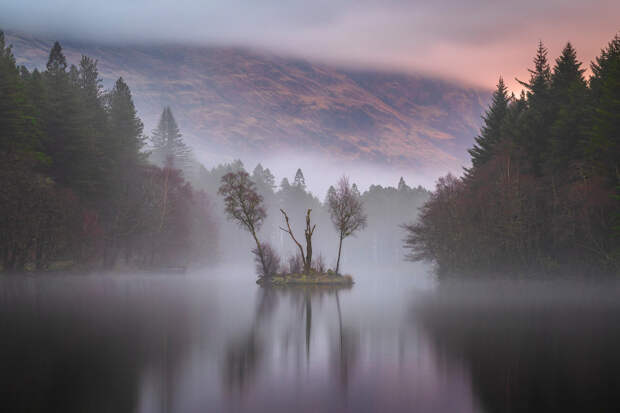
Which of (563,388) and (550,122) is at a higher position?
(550,122)

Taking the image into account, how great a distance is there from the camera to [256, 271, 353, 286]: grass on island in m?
54.5

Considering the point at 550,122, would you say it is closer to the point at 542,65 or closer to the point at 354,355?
the point at 542,65

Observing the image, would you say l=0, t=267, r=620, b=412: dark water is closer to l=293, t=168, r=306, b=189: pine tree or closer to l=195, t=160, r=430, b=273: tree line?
l=195, t=160, r=430, b=273: tree line

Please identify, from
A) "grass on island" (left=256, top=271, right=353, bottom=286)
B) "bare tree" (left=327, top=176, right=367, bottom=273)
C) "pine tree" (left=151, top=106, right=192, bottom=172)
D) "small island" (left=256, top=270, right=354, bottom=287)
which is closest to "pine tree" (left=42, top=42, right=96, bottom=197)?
"small island" (left=256, top=270, right=354, bottom=287)

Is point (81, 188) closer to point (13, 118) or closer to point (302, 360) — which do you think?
point (13, 118)

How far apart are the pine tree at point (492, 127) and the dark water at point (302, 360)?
47696mm

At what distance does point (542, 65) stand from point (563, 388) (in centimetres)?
6834

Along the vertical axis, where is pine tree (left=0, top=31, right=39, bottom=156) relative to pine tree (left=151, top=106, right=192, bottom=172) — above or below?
below

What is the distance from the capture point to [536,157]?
2304 inches

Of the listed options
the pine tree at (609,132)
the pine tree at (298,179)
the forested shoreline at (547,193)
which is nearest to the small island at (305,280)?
the forested shoreline at (547,193)

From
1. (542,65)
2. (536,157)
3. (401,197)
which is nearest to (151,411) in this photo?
(536,157)

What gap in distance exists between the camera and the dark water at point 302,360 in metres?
10.8

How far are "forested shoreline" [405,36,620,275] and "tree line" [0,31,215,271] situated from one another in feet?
135

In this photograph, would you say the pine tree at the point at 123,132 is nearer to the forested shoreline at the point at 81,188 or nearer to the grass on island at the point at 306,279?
the forested shoreline at the point at 81,188
